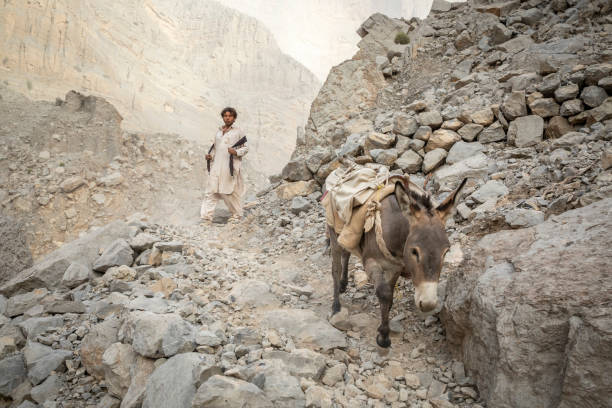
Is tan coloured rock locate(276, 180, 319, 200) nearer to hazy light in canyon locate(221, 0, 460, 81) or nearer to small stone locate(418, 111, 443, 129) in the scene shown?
small stone locate(418, 111, 443, 129)

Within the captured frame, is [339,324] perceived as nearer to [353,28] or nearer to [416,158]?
[416,158]

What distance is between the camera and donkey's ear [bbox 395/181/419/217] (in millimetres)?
2701

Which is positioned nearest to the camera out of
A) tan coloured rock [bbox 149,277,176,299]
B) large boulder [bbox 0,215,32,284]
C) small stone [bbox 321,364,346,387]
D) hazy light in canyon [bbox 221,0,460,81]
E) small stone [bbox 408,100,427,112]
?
small stone [bbox 321,364,346,387]

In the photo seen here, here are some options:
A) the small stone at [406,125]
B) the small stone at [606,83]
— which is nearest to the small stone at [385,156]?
the small stone at [406,125]

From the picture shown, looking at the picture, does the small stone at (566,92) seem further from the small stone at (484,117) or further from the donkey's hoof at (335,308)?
the donkey's hoof at (335,308)

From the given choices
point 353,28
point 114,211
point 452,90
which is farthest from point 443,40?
point 353,28

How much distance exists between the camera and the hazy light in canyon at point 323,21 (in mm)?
60812

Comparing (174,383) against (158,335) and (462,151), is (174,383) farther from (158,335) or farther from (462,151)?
(462,151)

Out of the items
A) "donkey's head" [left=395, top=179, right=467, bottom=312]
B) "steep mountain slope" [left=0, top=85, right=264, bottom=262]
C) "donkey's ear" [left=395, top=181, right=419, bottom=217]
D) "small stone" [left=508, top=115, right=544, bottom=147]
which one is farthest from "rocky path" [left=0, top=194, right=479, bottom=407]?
"steep mountain slope" [left=0, top=85, right=264, bottom=262]

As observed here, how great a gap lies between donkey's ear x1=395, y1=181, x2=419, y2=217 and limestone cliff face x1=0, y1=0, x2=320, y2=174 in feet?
53.9

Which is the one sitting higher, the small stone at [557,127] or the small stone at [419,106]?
the small stone at [419,106]

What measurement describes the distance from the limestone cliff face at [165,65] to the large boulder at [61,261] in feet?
41.0

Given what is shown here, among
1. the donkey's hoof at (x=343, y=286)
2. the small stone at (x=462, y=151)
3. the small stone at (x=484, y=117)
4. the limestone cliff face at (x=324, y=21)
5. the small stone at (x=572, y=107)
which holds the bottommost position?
the donkey's hoof at (x=343, y=286)

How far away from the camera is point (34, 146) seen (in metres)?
11.0
